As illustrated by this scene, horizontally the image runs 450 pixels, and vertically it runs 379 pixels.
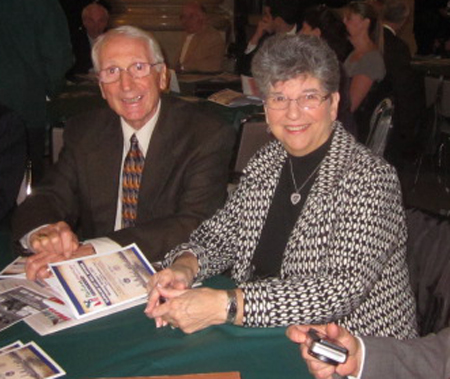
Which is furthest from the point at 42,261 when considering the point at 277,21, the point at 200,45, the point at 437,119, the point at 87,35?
the point at 87,35

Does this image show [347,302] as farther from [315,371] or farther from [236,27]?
[236,27]

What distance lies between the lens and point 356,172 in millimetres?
1880

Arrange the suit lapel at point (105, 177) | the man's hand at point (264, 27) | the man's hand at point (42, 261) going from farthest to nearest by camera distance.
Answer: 1. the man's hand at point (264, 27)
2. the suit lapel at point (105, 177)
3. the man's hand at point (42, 261)

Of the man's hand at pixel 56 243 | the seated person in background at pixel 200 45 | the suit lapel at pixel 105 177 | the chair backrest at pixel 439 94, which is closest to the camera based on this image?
the man's hand at pixel 56 243

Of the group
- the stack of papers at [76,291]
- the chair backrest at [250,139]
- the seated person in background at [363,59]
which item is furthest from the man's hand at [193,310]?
the seated person in background at [363,59]

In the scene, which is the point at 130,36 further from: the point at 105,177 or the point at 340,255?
the point at 340,255

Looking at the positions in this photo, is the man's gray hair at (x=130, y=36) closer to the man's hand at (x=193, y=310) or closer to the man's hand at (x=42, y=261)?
the man's hand at (x=42, y=261)

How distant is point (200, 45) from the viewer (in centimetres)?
740

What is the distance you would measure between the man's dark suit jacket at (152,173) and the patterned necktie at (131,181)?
1.2 inches

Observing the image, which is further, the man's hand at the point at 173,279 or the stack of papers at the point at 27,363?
the man's hand at the point at 173,279

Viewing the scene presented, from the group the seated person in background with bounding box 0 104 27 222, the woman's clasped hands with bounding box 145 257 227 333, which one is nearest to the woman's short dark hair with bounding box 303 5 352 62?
the seated person in background with bounding box 0 104 27 222

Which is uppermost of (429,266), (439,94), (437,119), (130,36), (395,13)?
(130,36)

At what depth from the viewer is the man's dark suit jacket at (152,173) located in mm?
2529

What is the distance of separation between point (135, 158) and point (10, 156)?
555mm
